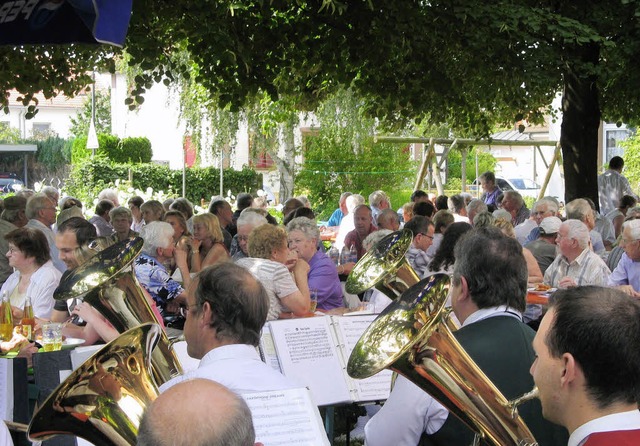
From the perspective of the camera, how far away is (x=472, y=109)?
1215 cm

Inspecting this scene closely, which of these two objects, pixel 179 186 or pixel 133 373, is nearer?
pixel 133 373

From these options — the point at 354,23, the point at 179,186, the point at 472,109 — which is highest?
the point at 354,23

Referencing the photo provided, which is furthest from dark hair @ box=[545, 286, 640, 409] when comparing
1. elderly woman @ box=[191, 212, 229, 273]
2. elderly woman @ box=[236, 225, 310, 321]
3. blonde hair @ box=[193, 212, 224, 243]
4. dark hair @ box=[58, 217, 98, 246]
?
blonde hair @ box=[193, 212, 224, 243]

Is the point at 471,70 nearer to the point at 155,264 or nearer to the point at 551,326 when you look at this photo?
the point at 155,264

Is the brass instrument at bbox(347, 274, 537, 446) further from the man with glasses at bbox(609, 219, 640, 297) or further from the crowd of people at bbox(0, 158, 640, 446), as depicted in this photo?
the man with glasses at bbox(609, 219, 640, 297)

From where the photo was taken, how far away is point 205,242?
8.50m

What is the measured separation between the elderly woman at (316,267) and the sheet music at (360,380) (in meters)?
2.21

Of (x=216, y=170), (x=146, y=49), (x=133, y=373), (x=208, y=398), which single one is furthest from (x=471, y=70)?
(x=216, y=170)

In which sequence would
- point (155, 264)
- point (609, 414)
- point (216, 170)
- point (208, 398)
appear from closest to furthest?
point (208, 398) → point (609, 414) → point (155, 264) → point (216, 170)

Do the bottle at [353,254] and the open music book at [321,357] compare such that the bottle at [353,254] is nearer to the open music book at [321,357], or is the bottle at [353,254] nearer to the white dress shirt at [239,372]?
the open music book at [321,357]

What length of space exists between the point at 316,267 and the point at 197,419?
5.67 metres

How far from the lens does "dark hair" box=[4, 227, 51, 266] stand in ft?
21.1

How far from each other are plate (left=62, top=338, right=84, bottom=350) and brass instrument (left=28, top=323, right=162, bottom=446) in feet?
8.86

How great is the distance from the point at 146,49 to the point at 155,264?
2.67 meters
